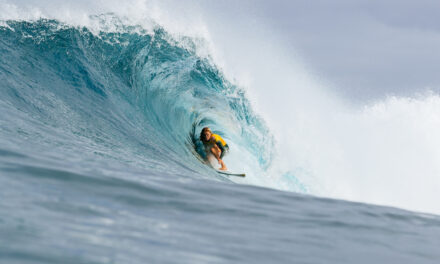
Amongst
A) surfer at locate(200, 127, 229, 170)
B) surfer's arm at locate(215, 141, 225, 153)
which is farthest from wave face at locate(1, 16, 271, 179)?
surfer's arm at locate(215, 141, 225, 153)

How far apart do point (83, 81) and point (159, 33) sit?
4419 mm

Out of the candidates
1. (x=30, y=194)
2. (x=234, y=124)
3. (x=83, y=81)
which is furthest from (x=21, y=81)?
(x=30, y=194)

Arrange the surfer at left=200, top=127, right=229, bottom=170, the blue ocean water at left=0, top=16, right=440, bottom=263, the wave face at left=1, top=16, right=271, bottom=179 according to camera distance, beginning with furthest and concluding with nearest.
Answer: the surfer at left=200, top=127, right=229, bottom=170 < the wave face at left=1, top=16, right=271, bottom=179 < the blue ocean water at left=0, top=16, right=440, bottom=263

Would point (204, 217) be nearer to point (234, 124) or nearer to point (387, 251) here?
point (387, 251)

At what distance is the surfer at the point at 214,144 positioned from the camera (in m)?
10.8

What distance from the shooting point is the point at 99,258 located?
244 centimetres

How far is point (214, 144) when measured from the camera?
10.8 meters

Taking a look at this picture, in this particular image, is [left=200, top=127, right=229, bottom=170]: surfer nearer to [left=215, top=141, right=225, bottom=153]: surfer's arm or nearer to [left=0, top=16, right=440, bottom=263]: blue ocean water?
[left=215, top=141, right=225, bottom=153]: surfer's arm

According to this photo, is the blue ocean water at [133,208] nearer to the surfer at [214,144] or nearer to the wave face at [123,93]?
the wave face at [123,93]

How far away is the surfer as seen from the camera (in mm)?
Result: 10789

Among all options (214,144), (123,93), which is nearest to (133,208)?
(214,144)

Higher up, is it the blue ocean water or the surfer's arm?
the surfer's arm

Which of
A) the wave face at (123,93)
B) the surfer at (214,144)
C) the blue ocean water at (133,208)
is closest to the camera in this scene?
the blue ocean water at (133,208)

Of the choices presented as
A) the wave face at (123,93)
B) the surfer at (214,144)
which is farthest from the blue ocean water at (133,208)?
the surfer at (214,144)
